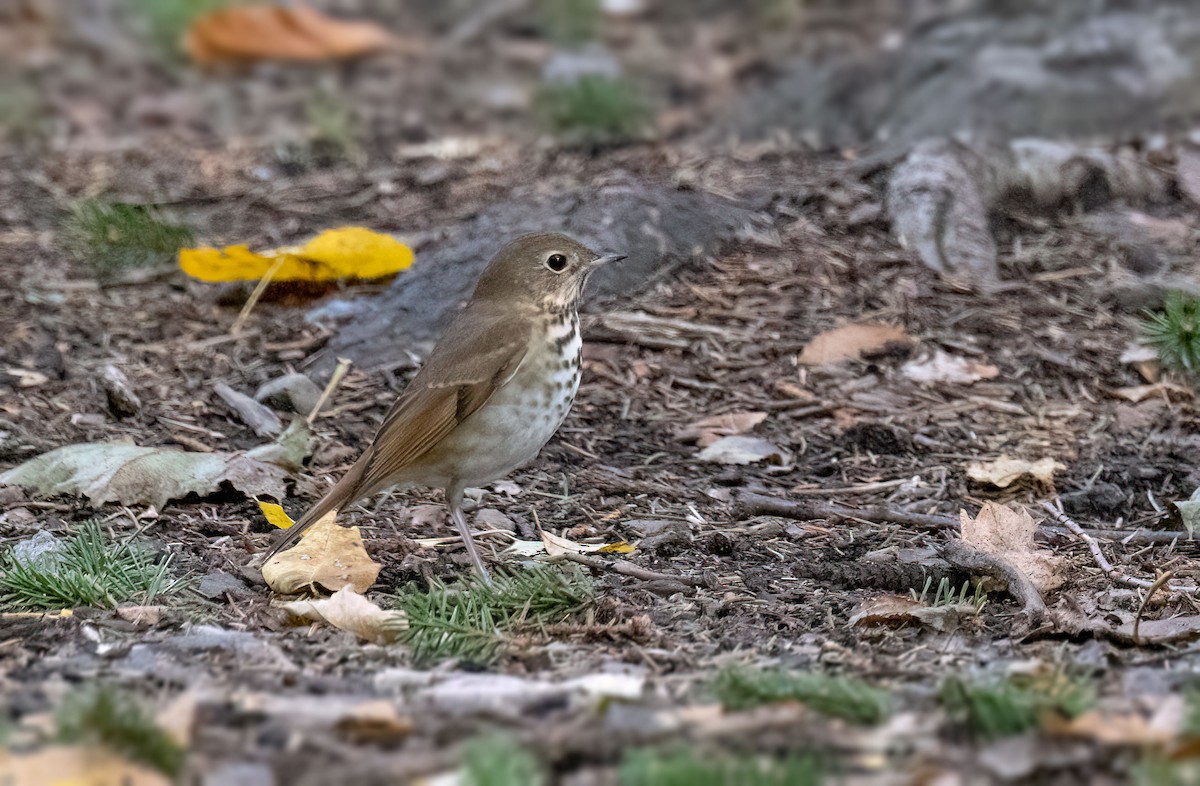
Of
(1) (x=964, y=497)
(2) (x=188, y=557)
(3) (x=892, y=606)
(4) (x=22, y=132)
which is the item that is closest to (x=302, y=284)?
(2) (x=188, y=557)

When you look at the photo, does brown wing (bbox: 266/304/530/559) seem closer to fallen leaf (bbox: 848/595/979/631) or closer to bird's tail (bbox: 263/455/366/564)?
bird's tail (bbox: 263/455/366/564)

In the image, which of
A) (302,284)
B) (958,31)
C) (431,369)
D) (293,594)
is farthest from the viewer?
(958,31)

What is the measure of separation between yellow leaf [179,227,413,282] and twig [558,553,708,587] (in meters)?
2.00

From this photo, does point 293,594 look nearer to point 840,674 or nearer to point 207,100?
point 840,674

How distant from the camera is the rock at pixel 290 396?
538cm

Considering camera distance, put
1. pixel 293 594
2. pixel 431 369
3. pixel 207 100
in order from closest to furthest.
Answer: pixel 293 594 < pixel 431 369 < pixel 207 100

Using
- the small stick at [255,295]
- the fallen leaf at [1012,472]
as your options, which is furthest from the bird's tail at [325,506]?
the fallen leaf at [1012,472]

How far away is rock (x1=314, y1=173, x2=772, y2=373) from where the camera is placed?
582 cm

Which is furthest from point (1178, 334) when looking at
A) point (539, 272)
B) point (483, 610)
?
point (483, 610)

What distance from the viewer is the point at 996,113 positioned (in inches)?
317

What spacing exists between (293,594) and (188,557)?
391 mm

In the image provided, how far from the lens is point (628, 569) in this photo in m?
4.19

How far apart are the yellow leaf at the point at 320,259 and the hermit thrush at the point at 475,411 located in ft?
4.56

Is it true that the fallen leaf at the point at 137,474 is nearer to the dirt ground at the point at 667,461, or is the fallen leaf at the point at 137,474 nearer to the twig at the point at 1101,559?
the dirt ground at the point at 667,461
